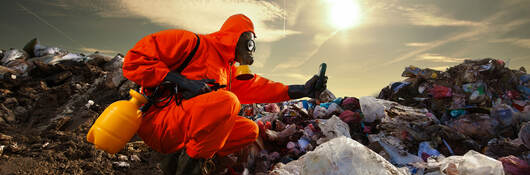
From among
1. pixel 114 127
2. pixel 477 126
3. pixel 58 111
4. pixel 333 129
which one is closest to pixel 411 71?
pixel 477 126

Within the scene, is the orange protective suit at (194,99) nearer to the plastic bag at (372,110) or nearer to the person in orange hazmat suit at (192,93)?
the person in orange hazmat suit at (192,93)

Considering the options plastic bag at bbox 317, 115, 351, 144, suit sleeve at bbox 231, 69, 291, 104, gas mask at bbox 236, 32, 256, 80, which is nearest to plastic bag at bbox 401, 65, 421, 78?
plastic bag at bbox 317, 115, 351, 144

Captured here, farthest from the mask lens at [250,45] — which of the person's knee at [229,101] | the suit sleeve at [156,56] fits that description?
the person's knee at [229,101]

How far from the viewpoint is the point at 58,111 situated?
13.1 feet

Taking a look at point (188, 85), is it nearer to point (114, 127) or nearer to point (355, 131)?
point (114, 127)

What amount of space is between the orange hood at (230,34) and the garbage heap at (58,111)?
4.88 feet

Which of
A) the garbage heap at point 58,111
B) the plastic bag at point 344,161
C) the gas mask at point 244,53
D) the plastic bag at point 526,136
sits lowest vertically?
the garbage heap at point 58,111

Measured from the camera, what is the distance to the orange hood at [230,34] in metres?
2.16

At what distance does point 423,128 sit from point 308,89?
4.49 ft

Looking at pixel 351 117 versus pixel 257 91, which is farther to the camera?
pixel 351 117

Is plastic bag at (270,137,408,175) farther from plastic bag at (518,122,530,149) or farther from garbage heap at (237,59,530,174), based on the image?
plastic bag at (518,122,530,149)

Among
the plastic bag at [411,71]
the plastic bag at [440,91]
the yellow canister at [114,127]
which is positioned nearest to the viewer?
the yellow canister at [114,127]

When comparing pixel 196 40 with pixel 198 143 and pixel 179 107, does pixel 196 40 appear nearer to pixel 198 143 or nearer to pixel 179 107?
pixel 179 107

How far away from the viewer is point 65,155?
8.59ft
